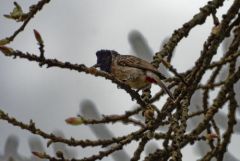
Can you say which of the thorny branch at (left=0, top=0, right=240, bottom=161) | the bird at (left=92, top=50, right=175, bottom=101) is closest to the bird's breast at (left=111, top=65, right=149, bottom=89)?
the bird at (left=92, top=50, right=175, bottom=101)

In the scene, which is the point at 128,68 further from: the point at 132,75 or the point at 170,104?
the point at 170,104

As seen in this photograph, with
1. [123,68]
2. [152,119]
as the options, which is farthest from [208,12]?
[123,68]

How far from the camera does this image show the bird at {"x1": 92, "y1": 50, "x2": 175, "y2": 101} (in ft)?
13.4

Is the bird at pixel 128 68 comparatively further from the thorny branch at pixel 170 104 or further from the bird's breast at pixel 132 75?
the thorny branch at pixel 170 104

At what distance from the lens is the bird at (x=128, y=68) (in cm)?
408

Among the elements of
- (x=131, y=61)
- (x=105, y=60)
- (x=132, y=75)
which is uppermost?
(x=105, y=60)

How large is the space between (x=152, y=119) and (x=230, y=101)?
35.6 inches

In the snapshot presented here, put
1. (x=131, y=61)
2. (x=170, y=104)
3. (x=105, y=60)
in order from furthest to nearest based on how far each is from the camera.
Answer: (x=105, y=60)
(x=131, y=61)
(x=170, y=104)

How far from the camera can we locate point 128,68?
4.61 m

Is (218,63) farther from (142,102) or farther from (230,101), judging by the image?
(142,102)

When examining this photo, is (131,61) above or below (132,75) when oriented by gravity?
above

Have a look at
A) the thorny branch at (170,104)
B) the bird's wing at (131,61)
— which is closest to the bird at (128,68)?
the bird's wing at (131,61)

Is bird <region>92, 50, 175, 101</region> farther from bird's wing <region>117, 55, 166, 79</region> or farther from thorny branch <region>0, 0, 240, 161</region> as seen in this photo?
thorny branch <region>0, 0, 240, 161</region>

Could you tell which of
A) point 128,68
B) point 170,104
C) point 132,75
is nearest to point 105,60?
point 128,68
